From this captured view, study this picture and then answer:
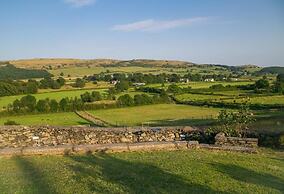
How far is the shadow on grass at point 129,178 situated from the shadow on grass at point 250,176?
1330mm

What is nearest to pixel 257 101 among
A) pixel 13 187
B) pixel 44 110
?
pixel 44 110

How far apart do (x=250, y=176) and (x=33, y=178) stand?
16.8 ft

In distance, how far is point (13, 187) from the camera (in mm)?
7926

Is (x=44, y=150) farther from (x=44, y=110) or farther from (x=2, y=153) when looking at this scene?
(x=44, y=110)

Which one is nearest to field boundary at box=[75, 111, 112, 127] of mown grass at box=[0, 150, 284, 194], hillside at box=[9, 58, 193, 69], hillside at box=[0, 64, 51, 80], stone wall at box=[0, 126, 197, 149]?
stone wall at box=[0, 126, 197, 149]

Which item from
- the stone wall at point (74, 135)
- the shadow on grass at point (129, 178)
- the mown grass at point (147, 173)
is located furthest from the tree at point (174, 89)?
the shadow on grass at point (129, 178)

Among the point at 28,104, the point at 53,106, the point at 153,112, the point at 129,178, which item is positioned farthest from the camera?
the point at 53,106

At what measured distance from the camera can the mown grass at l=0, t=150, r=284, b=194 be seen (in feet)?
25.8

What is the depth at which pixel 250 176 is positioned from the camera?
29.7 ft

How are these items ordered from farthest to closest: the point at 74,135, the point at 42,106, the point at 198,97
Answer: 1. the point at 198,97
2. the point at 42,106
3. the point at 74,135

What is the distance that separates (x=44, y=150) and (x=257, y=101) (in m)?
41.5

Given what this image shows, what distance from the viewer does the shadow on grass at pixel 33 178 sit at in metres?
7.76

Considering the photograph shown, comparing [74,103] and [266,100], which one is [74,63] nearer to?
[74,103]

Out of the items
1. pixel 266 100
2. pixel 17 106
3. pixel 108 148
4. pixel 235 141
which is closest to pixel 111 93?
Answer: pixel 17 106
